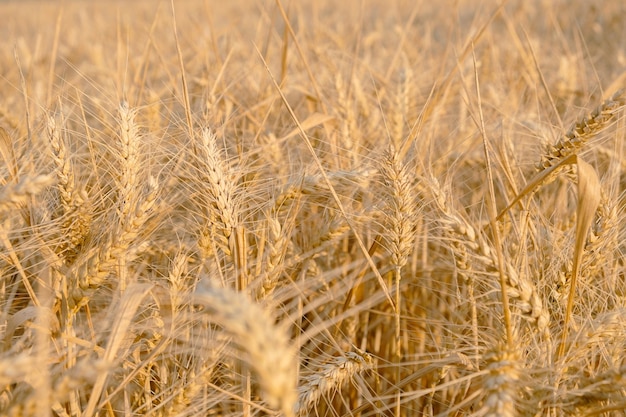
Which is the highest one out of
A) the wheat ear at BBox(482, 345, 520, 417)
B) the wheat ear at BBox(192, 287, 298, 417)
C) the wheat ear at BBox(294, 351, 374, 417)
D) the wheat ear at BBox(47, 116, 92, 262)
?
the wheat ear at BBox(47, 116, 92, 262)

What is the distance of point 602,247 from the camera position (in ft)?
3.63

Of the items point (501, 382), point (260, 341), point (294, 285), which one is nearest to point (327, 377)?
point (294, 285)

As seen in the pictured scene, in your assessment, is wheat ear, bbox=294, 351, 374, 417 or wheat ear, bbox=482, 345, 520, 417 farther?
wheat ear, bbox=294, 351, 374, 417

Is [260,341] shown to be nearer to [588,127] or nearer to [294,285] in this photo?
[294,285]

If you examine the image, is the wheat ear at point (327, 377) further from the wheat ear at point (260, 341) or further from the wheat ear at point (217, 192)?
the wheat ear at point (260, 341)

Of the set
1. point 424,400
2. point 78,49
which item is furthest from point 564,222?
point 78,49

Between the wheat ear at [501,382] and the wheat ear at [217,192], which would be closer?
the wheat ear at [501,382]

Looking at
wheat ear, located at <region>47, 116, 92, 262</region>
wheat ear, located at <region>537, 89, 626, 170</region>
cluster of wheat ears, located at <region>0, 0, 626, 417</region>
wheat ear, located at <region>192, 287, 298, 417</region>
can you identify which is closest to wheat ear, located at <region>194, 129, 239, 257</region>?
cluster of wheat ears, located at <region>0, 0, 626, 417</region>

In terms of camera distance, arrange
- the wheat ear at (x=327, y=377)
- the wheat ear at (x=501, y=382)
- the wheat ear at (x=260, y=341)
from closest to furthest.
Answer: the wheat ear at (x=260, y=341) < the wheat ear at (x=501, y=382) < the wheat ear at (x=327, y=377)

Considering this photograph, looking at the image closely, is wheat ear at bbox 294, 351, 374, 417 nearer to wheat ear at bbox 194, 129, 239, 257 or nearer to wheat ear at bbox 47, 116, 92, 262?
wheat ear at bbox 194, 129, 239, 257

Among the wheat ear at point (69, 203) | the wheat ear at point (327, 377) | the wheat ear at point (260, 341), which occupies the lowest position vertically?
the wheat ear at point (327, 377)

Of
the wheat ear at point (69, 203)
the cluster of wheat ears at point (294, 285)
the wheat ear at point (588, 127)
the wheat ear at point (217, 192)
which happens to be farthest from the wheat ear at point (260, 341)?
the wheat ear at point (588, 127)

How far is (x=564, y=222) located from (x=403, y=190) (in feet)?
1.91

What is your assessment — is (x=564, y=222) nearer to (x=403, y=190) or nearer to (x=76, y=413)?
(x=403, y=190)
